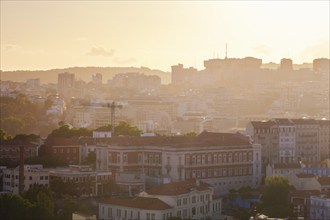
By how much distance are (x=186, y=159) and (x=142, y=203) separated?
5488 millimetres

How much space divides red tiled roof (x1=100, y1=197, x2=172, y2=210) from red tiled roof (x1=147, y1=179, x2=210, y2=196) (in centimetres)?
49

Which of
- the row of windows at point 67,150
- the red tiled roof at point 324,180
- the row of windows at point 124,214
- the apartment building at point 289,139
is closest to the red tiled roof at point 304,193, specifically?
the red tiled roof at point 324,180

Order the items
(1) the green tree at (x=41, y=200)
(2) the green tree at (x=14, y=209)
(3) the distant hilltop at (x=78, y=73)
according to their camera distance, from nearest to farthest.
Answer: (2) the green tree at (x=14, y=209)
(1) the green tree at (x=41, y=200)
(3) the distant hilltop at (x=78, y=73)

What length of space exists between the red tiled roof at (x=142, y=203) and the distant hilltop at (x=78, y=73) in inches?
4358

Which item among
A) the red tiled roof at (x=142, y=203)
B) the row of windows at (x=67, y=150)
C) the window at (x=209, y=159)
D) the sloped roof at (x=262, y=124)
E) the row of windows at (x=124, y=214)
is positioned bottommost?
the row of windows at (x=124, y=214)

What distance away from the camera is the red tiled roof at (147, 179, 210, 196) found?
93.2 feet

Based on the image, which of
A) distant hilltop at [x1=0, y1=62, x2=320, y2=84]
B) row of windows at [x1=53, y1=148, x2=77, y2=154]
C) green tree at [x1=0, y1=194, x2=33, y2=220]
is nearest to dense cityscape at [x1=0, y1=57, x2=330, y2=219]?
row of windows at [x1=53, y1=148, x2=77, y2=154]

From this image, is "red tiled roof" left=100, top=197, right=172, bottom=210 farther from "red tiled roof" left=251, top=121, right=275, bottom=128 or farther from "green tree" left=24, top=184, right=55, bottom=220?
"red tiled roof" left=251, top=121, right=275, bottom=128

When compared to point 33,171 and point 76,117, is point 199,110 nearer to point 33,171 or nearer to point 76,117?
point 76,117

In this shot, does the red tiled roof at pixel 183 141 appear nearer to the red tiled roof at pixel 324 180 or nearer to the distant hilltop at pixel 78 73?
the red tiled roof at pixel 324 180

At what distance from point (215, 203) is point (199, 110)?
179ft

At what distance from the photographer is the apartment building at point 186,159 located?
3284 cm

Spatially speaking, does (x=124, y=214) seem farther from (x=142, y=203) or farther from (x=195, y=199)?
(x=195, y=199)

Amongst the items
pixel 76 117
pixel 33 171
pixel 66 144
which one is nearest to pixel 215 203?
pixel 33 171
